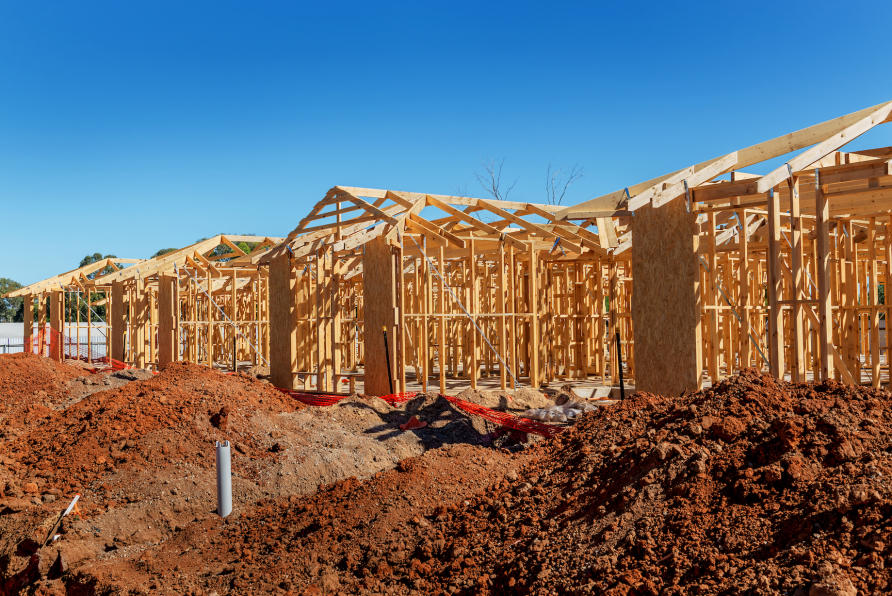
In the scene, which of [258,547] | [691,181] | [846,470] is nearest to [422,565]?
[258,547]

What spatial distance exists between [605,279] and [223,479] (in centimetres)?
1624

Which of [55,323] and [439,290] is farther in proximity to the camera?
[55,323]

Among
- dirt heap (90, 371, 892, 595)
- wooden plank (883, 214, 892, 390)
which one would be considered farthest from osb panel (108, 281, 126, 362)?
wooden plank (883, 214, 892, 390)

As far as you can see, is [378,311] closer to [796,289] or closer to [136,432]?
[136,432]

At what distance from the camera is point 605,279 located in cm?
2227

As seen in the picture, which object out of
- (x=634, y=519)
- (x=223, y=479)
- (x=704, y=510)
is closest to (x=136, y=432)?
(x=223, y=479)

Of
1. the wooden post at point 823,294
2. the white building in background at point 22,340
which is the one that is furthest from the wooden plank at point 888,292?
the white building in background at point 22,340

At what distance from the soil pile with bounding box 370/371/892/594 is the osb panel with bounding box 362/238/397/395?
26.2 ft

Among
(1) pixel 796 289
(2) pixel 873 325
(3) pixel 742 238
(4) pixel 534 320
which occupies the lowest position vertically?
(2) pixel 873 325

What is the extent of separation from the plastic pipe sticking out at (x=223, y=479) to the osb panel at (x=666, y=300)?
20.3ft

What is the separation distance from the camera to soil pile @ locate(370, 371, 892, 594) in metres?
4.15

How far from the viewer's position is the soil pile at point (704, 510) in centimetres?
415

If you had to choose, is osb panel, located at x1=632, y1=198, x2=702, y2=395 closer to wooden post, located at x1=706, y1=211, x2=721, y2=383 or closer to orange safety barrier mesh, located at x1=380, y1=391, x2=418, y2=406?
wooden post, located at x1=706, y1=211, x2=721, y2=383

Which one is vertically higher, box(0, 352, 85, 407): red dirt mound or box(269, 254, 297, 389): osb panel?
box(269, 254, 297, 389): osb panel
